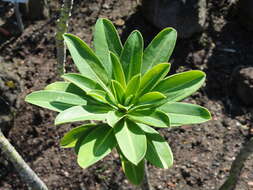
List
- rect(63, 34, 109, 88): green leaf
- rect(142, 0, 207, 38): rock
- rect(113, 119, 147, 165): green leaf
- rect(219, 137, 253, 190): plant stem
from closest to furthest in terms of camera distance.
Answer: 1. rect(113, 119, 147, 165): green leaf
2. rect(63, 34, 109, 88): green leaf
3. rect(219, 137, 253, 190): plant stem
4. rect(142, 0, 207, 38): rock

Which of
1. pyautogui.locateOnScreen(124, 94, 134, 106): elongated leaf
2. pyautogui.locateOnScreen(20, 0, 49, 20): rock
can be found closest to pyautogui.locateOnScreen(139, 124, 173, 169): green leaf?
pyautogui.locateOnScreen(124, 94, 134, 106): elongated leaf

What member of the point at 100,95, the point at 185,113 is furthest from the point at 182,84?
the point at 100,95

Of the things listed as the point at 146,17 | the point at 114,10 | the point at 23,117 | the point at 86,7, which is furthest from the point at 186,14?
the point at 23,117

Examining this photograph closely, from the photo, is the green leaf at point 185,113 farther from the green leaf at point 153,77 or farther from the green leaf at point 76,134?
the green leaf at point 76,134

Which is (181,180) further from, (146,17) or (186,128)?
(146,17)

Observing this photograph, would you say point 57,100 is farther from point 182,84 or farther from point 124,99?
point 182,84

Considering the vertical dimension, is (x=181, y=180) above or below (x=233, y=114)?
below

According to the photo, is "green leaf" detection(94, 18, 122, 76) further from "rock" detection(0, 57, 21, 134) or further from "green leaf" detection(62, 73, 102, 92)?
"rock" detection(0, 57, 21, 134)
